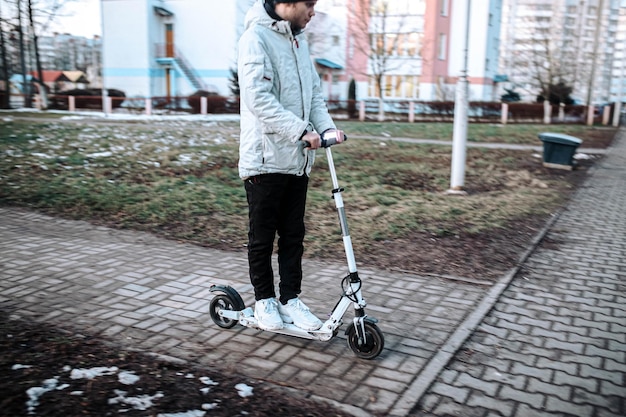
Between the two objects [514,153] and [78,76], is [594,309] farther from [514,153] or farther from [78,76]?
[78,76]

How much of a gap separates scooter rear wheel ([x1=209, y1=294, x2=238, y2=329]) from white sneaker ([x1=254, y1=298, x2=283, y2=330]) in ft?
0.88

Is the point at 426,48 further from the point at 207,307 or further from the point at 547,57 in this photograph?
the point at 207,307

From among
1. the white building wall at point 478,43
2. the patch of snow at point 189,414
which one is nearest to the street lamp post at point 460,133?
the patch of snow at point 189,414

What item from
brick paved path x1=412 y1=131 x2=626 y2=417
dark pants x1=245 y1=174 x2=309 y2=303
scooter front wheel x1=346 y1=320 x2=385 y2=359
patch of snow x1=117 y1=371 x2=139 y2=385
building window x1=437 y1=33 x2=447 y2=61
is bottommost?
brick paved path x1=412 y1=131 x2=626 y2=417

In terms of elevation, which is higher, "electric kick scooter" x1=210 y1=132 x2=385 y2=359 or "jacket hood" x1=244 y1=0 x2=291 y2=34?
"jacket hood" x1=244 y1=0 x2=291 y2=34

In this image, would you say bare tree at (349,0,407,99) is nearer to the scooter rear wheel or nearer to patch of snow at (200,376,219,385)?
the scooter rear wheel

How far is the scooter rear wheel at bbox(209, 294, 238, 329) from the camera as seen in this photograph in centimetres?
394

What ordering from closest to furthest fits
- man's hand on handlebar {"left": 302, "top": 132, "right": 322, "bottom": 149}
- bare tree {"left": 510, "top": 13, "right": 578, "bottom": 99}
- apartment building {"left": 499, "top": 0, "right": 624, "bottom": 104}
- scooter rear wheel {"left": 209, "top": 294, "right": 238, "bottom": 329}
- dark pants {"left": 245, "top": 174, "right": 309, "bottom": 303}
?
1. man's hand on handlebar {"left": 302, "top": 132, "right": 322, "bottom": 149}
2. dark pants {"left": 245, "top": 174, "right": 309, "bottom": 303}
3. scooter rear wheel {"left": 209, "top": 294, "right": 238, "bottom": 329}
4. apartment building {"left": 499, "top": 0, "right": 624, "bottom": 104}
5. bare tree {"left": 510, "top": 13, "right": 578, "bottom": 99}

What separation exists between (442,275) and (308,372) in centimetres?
233

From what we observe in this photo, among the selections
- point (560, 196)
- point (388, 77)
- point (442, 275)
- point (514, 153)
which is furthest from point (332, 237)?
point (388, 77)

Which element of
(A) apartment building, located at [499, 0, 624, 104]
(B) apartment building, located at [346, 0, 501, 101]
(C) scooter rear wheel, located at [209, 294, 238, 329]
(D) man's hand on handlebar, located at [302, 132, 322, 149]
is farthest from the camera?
(B) apartment building, located at [346, 0, 501, 101]

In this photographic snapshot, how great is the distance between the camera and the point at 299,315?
3.71 meters

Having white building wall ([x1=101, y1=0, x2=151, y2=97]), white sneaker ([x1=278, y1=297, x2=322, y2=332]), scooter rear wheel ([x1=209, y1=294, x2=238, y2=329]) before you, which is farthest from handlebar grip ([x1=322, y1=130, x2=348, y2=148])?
white building wall ([x1=101, y1=0, x2=151, y2=97])

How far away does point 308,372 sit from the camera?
338 cm
